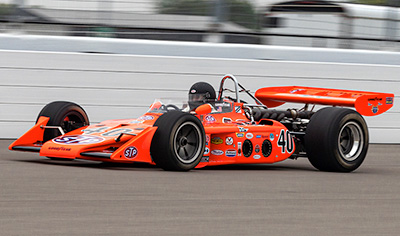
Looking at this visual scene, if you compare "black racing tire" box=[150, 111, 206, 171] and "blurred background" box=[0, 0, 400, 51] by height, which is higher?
"blurred background" box=[0, 0, 400, 51]

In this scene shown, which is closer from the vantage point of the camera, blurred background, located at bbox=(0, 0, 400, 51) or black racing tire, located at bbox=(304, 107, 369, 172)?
black racing tire, located at bbox=(304, 107, 369, 172)

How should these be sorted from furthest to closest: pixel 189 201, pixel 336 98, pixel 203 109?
pixel 336 98 → pixel 203 109 → pixel 189 201

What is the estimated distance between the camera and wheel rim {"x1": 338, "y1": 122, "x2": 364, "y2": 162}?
8633 mm

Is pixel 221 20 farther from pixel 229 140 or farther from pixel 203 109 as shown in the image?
pixel 229 140

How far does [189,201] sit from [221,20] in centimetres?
685

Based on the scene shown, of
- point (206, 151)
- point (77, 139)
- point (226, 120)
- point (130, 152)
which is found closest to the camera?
point (130, 152)

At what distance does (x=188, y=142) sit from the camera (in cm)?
770

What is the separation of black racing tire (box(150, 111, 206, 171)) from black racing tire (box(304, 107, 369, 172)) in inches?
55.6

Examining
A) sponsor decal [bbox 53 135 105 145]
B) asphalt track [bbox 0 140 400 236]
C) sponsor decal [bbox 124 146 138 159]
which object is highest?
sponsor decal [bbox 53 135 105 145]

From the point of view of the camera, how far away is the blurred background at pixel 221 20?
38.0ft

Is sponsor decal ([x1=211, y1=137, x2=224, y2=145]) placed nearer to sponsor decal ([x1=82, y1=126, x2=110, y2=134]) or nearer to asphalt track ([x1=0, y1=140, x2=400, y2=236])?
asphalt track ([x1=0, y1=140, x2=400, y2=236])

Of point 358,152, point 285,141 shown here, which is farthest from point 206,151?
point 358,152

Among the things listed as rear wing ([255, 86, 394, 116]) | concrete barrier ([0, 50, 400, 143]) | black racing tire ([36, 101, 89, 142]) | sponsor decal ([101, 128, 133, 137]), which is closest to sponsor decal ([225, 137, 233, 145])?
sponsor decal ([101, 128, 133, 137])

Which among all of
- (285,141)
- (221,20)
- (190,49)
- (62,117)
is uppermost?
(221,20)
